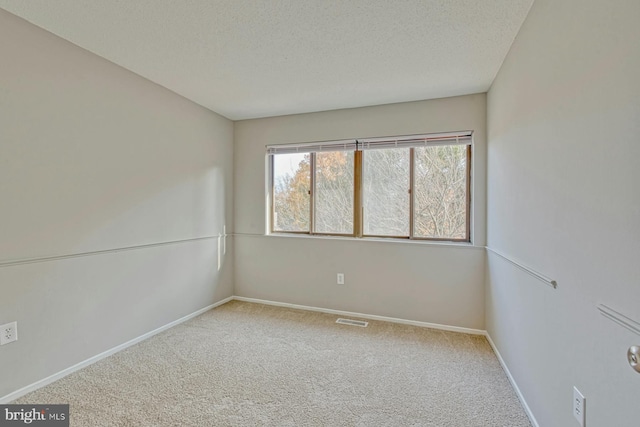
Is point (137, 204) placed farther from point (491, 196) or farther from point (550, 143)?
point (491, 196)

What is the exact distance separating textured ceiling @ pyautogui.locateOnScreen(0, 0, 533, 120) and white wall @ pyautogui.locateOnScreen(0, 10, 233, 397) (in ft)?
0.76

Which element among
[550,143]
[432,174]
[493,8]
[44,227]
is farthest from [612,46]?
[44,227]

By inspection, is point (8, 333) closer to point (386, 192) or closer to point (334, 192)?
point (334, 192)

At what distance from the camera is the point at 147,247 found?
2.62 m

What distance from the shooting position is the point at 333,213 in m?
3.46

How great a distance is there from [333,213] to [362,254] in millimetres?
608

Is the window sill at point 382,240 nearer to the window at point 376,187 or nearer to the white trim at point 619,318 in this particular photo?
the window at point 376,187

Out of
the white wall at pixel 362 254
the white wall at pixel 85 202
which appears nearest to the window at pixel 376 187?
the white wall at pixel 362 254

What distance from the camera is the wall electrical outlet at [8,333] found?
1.72m

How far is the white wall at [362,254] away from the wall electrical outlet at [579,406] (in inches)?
67.1

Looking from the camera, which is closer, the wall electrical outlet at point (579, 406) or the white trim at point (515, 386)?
the wall electrical outlet at point (579, 406)

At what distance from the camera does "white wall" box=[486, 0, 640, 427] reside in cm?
90

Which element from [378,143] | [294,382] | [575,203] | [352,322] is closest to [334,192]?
[378,143]

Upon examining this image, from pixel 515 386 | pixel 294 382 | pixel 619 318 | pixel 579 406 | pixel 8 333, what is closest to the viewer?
pixel 619 318
